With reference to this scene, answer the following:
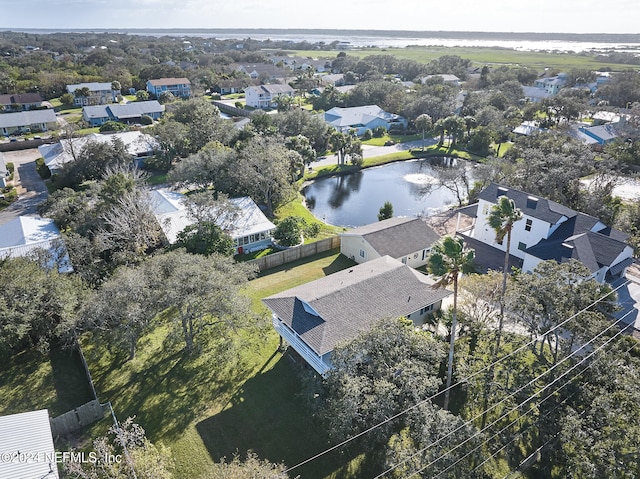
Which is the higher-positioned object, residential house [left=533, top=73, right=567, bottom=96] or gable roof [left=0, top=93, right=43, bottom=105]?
residential house [left=533, top=73, right=567, bottom=96]

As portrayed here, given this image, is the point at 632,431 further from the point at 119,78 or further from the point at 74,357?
the point at 119,78

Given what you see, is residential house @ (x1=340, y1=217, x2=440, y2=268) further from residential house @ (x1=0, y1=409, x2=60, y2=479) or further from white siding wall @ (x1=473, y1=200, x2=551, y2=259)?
residential house @ (x1=0, y1=409, x2=60, y2=479)

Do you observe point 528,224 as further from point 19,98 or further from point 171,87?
point 19,98

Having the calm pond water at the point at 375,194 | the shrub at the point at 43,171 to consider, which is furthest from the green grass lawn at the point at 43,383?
the shrub at the point at 43,171

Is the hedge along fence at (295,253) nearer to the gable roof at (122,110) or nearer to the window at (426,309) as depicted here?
the window at (426,309)

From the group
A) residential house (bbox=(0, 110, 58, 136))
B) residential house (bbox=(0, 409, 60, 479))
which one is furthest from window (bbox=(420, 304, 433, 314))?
residential house (bbox=(0, 110, 58, 136))
